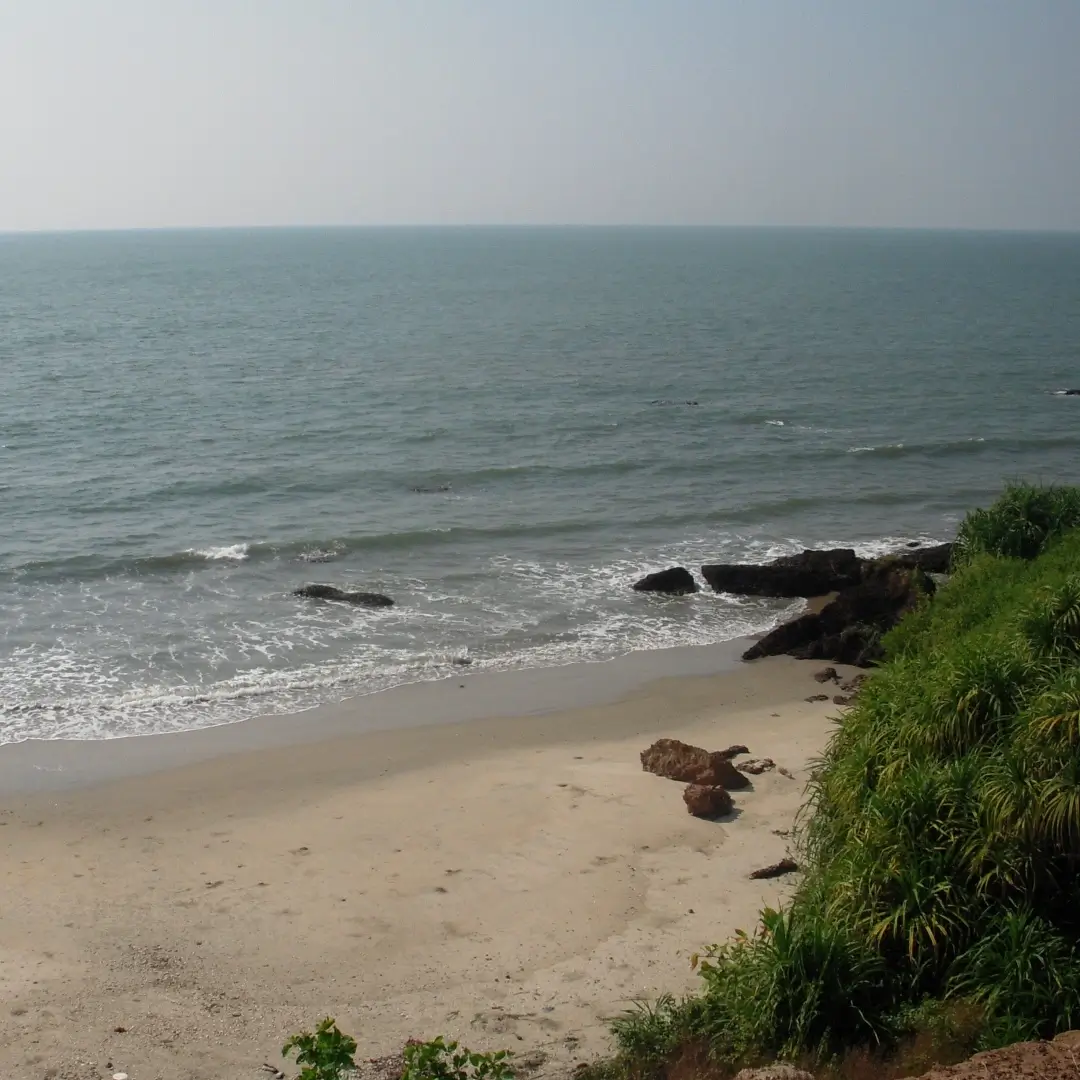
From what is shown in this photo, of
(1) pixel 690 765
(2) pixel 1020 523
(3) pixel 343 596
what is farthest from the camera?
(3) pixel 343 596

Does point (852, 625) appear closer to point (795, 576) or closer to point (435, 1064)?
point (795, 576)

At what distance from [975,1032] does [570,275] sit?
163 metres

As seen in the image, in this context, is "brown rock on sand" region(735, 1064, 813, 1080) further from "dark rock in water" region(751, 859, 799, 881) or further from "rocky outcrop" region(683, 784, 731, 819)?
"rocky outcrop" region(683, 784, 731, 819)

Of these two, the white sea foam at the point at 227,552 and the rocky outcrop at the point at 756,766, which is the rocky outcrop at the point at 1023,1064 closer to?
the rocky outcrop at the point at 756,766

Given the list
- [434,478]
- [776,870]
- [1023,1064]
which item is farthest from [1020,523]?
[434,478]

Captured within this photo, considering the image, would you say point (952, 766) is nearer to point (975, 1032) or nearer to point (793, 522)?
point (975, 1032)

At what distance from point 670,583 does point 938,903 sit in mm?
20644

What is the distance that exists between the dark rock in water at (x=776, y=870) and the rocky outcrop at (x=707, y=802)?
191 cm

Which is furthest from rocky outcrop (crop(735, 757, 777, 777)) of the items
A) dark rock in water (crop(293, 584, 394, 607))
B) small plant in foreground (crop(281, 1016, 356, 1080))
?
small plant in foreground (crop(281, 1016, 356, 1080))

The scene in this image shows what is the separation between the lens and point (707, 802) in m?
18.5

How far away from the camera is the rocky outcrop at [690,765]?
64.4 feet

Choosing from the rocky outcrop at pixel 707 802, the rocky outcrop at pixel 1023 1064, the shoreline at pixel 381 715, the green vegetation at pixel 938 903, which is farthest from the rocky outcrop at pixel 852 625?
the rocky outcrop at pixel 1023 1064

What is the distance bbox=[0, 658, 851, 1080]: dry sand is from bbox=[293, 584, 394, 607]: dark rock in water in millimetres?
7882

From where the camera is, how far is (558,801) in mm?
19609
